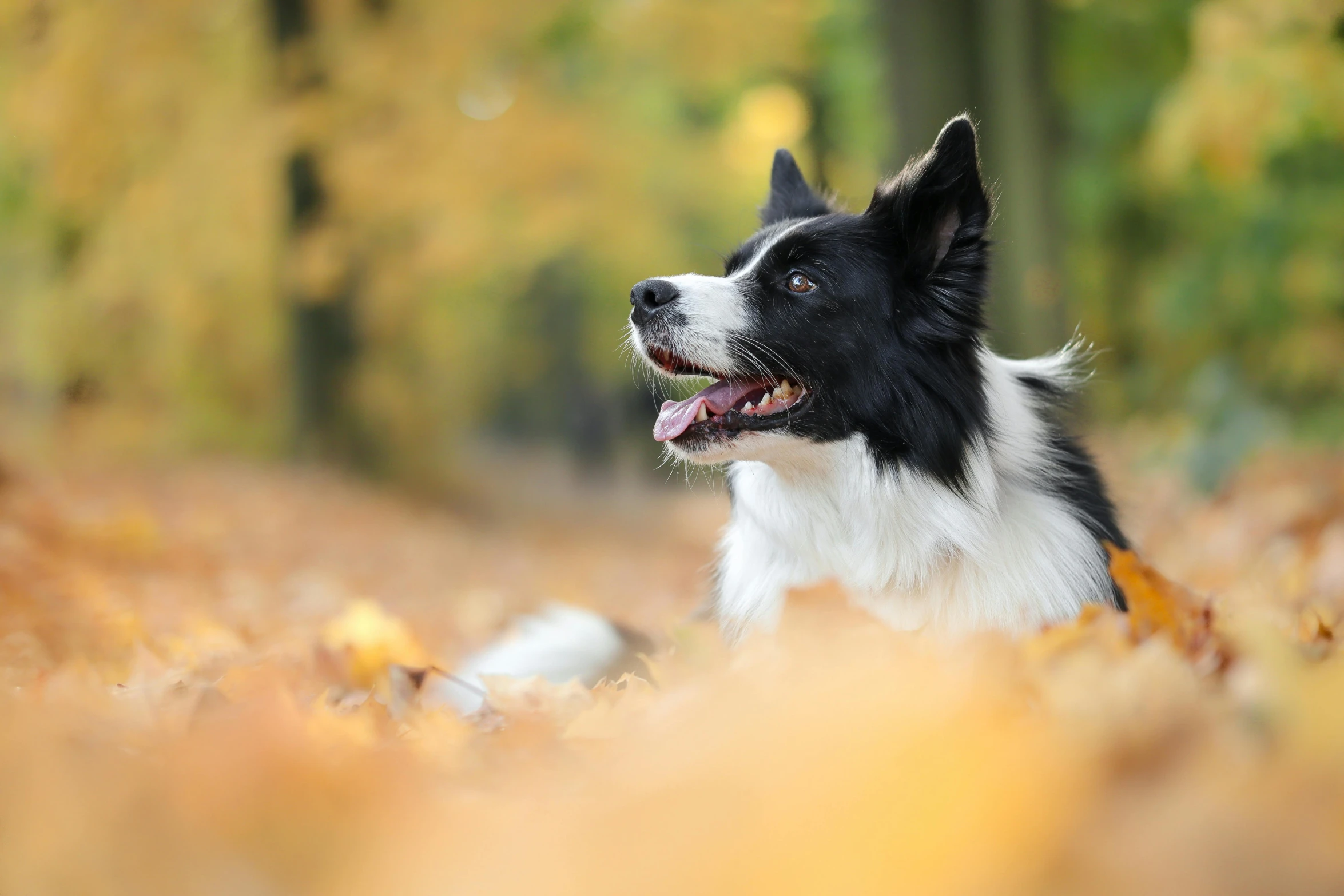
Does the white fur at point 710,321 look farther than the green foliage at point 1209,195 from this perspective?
No

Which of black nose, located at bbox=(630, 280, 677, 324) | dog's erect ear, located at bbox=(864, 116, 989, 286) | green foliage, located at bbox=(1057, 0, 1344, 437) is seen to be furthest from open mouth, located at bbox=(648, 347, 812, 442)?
green foliage, located at bbox=(1057, 0, 1344, 437)

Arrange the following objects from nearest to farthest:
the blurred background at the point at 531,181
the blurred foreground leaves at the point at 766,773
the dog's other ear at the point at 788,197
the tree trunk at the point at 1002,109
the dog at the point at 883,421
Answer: the blurred foreground leaves at the point at 766,773 → the dog at the point at 883,421 → the dog's other ear at the point at 788,197 → the tree trunk at the point at 1002,109 → the blurred background at the point at 531,181

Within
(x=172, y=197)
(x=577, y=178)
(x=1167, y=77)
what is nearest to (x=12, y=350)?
(x=172, y=197)

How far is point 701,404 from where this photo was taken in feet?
11.1

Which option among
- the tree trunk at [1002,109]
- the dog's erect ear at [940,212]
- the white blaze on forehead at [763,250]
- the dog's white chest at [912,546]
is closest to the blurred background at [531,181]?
the tree trunk at [1002,109]

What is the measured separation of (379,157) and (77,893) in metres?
10.7

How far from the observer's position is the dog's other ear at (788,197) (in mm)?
4012

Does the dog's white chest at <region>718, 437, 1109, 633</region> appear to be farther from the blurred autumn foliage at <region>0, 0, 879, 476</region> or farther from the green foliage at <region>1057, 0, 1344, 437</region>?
the blurred autumn foliage at <region>0, 0, 879, 476</region>

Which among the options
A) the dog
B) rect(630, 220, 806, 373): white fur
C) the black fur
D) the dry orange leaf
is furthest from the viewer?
rect(630, 220, 806, 373): white fur

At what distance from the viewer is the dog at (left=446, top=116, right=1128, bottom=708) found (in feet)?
9.94

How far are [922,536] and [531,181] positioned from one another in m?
9.98

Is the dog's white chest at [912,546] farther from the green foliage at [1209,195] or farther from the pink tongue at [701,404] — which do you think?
the green foliage at [1209,195]

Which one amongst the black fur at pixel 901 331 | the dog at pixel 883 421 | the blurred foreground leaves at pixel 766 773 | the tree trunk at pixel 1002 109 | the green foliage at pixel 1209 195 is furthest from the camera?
the tree trunk at pixel 1002 109

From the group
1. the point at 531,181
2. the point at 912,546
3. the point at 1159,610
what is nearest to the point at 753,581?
the point at 912,546
